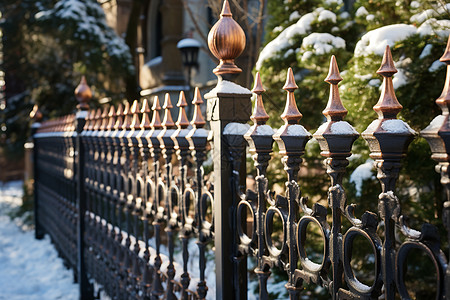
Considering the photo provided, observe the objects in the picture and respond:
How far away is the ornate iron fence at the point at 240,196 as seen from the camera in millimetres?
1366

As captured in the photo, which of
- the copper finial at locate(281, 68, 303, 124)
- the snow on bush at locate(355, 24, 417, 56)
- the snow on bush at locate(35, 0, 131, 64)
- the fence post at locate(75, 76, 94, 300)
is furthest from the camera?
the snow on bush at locate(35, 0, 131, 64)

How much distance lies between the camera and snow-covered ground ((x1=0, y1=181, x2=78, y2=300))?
5090 millimetres

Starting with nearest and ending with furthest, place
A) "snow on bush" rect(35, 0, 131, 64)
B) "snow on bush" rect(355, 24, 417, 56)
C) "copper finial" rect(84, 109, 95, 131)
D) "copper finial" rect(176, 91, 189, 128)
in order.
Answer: "copper finial" rect(176, 91, 189, 128) < "snow on bush" rect(355, 24, 417, 56) < "copper finial" rect(84, 109, 95, 131) < "snow on bush" rect(35, 0, 131, 64)

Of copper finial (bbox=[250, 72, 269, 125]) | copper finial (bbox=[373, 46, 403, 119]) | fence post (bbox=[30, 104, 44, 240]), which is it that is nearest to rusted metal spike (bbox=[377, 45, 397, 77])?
copper finial (bbox=[373, 46, 403, 119])

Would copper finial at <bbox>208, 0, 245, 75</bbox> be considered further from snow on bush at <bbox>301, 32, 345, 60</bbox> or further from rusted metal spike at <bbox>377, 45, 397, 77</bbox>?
snow on bush at <bbox>301, 32, 345, 60</bbox>

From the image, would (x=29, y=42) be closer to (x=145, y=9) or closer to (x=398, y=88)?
(x=145, y=9)

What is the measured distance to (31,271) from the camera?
601cm

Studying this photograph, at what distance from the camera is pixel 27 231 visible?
358 inches

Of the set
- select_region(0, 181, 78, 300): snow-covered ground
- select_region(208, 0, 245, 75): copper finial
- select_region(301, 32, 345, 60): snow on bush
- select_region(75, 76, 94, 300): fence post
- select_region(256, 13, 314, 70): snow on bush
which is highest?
select_region(256, 13, 314, 70): snow on bush

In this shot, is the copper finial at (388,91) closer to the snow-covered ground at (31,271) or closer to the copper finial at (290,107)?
the copper finial at (290,107)

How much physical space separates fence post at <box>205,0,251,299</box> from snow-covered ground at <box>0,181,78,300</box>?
3.17m

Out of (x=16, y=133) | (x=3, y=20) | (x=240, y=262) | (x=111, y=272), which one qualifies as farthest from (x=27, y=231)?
(x=240, y=262)

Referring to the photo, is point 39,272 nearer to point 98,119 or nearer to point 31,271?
point 31,271

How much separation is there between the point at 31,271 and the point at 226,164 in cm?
474
